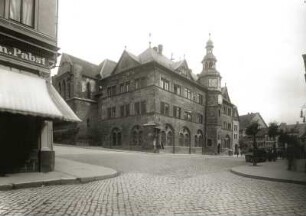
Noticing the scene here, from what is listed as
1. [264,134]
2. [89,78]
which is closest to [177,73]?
[89,78]

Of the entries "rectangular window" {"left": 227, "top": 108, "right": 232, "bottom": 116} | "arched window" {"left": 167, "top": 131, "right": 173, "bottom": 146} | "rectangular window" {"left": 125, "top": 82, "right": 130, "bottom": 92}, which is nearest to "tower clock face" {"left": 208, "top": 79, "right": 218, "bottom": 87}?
"rectangular window" {"left": 227, "top": 108, "right": 232, "bottom": 116}

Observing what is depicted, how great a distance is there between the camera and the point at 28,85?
1090 centimetres

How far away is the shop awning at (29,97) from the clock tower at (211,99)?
131ft

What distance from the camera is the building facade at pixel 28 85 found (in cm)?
1041

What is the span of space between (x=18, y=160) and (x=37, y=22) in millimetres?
5699

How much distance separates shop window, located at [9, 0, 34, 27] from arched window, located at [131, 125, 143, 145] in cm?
2610

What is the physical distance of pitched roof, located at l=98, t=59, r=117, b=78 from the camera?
154 feet

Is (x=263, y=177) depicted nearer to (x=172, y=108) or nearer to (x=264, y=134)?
(x=172, y=108)

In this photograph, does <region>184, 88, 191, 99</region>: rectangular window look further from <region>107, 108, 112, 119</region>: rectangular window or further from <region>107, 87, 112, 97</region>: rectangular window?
<region>107, 108, 112, 119</region>: rectangular window

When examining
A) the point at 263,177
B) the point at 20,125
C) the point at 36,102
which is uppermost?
the point at 36,102

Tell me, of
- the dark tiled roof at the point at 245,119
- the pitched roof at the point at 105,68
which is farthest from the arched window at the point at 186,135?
the dark tiled roof at the point at 245,119

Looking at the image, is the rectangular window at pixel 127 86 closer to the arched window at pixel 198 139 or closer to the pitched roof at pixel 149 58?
the pitched roof at pixel 149 58

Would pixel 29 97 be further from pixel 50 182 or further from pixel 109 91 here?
pixel 109 91

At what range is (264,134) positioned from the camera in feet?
280
